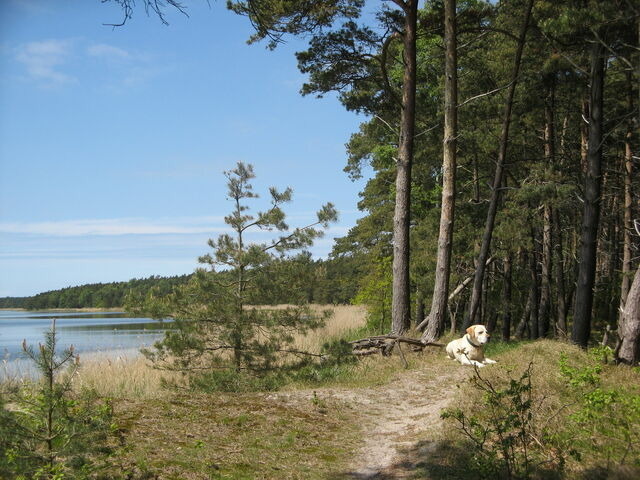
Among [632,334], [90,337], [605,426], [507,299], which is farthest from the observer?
[90,337]

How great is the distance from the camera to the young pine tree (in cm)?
934

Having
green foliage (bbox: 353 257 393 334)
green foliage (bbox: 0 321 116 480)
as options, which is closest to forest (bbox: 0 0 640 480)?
green foliage (bbox: 0 321 116 480)

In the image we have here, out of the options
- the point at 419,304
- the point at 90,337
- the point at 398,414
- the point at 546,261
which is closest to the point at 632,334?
the point at 398,414

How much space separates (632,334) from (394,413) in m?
3.98

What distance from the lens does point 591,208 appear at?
12.1 m

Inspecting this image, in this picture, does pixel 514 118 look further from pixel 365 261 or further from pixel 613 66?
pixel 365 261

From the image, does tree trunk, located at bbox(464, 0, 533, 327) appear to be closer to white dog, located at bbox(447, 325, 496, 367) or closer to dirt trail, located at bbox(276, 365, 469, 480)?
white dog, located at bbox(447, 325, 496, 367)

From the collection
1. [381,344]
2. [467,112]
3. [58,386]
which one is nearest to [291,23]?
[467,112]

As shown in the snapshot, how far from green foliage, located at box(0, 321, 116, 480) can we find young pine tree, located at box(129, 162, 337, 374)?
15.9ft

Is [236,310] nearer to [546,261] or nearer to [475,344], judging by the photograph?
[475,344]

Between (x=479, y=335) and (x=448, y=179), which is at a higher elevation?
(x=448, y=179)

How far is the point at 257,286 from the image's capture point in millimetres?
9875

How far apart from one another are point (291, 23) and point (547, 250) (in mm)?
9971

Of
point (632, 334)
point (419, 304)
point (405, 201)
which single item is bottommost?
point (632, 334)
